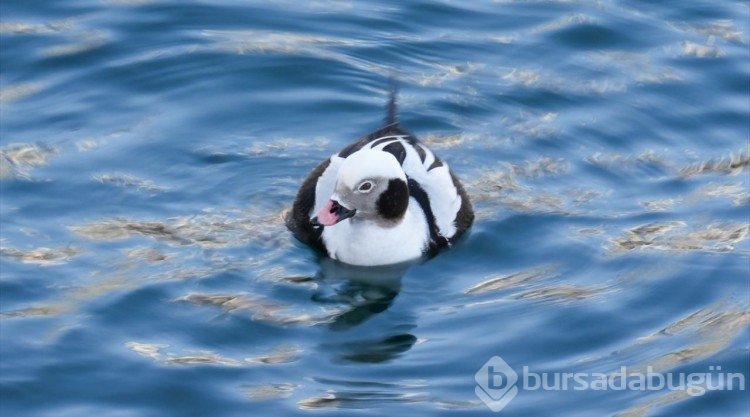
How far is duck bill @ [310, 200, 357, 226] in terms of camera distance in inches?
433

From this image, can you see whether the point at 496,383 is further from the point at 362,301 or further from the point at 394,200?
the point at 394,200

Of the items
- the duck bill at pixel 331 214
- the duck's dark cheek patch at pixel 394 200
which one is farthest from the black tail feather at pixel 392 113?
the duck bill at pixel 331 214

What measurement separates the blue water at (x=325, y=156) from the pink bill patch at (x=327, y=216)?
0.39m

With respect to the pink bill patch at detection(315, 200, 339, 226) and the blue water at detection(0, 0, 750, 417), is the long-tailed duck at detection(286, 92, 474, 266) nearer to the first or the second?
the pink bill patch at detection(315, 200, 339, 226)

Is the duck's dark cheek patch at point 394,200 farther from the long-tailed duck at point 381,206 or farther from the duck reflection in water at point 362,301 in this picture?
the duck reflection in water at point 362,301

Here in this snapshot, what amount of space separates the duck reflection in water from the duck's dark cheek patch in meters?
0.36

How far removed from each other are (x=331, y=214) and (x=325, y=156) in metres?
1.62

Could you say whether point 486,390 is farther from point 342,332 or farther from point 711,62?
point 711,62

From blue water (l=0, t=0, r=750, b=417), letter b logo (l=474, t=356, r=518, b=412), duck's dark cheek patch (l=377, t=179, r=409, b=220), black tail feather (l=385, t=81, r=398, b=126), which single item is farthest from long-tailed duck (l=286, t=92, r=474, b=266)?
letter b logo (l=474, t=356, r=518, b=412)

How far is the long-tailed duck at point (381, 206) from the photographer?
36.4 ft

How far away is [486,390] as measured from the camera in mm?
9633

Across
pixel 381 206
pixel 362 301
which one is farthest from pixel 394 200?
pixel 362 301

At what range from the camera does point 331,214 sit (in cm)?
1106

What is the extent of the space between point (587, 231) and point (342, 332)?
2.18 m
